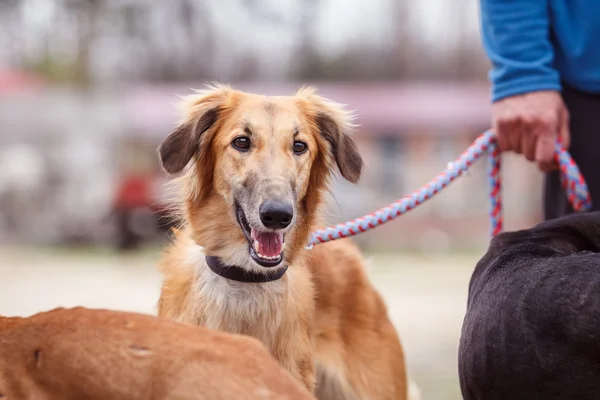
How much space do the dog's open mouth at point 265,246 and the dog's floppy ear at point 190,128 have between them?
1.30 feet

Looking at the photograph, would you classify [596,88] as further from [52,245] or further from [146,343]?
[52,245]

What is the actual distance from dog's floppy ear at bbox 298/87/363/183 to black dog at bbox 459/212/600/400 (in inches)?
53.0

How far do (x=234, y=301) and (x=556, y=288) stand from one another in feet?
4.85

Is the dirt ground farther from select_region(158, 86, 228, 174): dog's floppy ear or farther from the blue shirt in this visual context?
the blue shirt

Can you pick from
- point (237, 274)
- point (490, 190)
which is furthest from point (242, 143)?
point (490, 190)

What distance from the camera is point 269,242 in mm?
3281

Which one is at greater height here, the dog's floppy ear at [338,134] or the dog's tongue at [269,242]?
the dog's floppy ear at [338,134]

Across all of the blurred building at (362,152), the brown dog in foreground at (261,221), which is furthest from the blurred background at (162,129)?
the brown dog in foreground at (261,221)

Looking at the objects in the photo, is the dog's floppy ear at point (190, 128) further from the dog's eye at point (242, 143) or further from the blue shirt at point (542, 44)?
the blue shirt at point (542, 44)

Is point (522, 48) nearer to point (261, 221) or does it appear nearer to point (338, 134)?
point (338, 134)

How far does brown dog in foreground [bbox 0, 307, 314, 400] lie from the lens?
1.69 metres

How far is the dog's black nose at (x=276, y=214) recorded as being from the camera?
315cm

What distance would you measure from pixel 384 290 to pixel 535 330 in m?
10.7

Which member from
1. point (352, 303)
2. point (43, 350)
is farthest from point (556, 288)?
point (352, 303)
